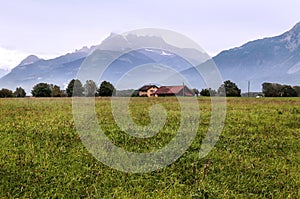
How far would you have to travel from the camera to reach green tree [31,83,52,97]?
238 ft

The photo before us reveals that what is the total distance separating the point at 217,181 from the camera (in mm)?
9023

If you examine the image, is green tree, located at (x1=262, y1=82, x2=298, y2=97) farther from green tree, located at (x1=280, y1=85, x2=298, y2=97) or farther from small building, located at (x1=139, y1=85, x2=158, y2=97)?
small building, located at (x1=139, y1=85, x2=158, y2=97)

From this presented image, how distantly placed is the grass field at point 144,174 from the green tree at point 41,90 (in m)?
62.2

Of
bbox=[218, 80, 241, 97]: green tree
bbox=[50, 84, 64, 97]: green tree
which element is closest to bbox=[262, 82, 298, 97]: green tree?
bbox=[218, 80, 241, 97]: green tree

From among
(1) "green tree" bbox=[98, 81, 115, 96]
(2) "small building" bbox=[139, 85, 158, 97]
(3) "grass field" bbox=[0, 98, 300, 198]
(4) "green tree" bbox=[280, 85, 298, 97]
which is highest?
(1) "green tree" bbox=[98, 81, 115, 96]

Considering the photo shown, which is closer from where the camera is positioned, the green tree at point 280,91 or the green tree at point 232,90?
the green tree at point 232,90

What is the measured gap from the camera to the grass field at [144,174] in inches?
324

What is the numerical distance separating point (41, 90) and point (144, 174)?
68.5m

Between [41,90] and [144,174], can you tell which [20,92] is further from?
[144,174]

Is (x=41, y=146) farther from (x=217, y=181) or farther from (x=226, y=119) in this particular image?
(x=226, y=119)

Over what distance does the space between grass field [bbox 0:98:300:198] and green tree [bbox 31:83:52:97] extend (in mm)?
62190

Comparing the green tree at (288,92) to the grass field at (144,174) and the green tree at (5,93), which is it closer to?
the green tree at (5,93)

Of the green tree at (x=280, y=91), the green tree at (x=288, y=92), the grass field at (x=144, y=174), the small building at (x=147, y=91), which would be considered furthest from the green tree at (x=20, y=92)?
the green tree at (x=288, y=92)

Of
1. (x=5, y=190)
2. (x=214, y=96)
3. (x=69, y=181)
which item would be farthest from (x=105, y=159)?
(x=214, y=96)
